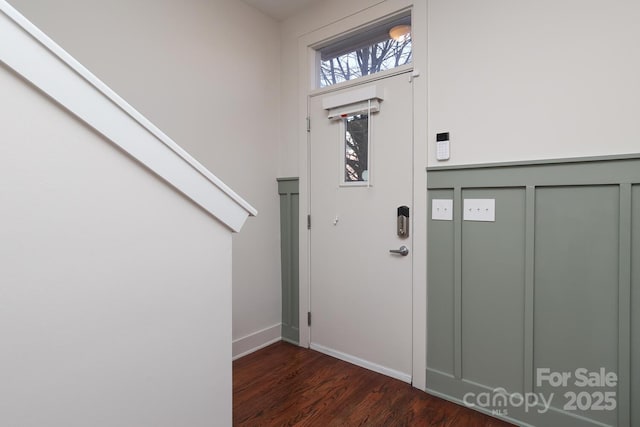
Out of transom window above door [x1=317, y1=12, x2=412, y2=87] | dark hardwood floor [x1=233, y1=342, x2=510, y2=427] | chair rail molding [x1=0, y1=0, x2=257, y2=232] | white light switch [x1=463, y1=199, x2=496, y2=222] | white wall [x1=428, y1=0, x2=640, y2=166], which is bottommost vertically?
dark hardwood floor [x1=233, y1=342, x2=510, y2=427]

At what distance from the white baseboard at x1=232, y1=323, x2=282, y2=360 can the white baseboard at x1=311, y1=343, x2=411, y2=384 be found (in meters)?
0.36

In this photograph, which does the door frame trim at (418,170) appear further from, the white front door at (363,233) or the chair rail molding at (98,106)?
the chair rail molding at (98,106)

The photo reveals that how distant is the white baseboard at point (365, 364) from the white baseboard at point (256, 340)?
0.36 meters

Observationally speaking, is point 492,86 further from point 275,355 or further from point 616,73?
point 275,355

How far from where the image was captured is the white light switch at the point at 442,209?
209cm

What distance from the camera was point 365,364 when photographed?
2506mm

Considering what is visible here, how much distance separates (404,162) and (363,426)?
1564 millimetres

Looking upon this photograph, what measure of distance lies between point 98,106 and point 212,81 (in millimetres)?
1734

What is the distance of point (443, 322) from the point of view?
2.14 m

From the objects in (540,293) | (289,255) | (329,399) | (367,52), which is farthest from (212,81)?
(540,293)

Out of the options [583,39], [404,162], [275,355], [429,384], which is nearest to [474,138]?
[404,162]

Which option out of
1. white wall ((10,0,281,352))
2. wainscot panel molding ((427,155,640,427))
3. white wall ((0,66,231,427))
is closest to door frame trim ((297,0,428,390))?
wainscot panel molding ((427,155,640,427))

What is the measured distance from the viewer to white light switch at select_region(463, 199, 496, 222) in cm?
195

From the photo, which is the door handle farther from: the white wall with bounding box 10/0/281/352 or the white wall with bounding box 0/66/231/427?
the white wall with bounding box 0/66/231/427
